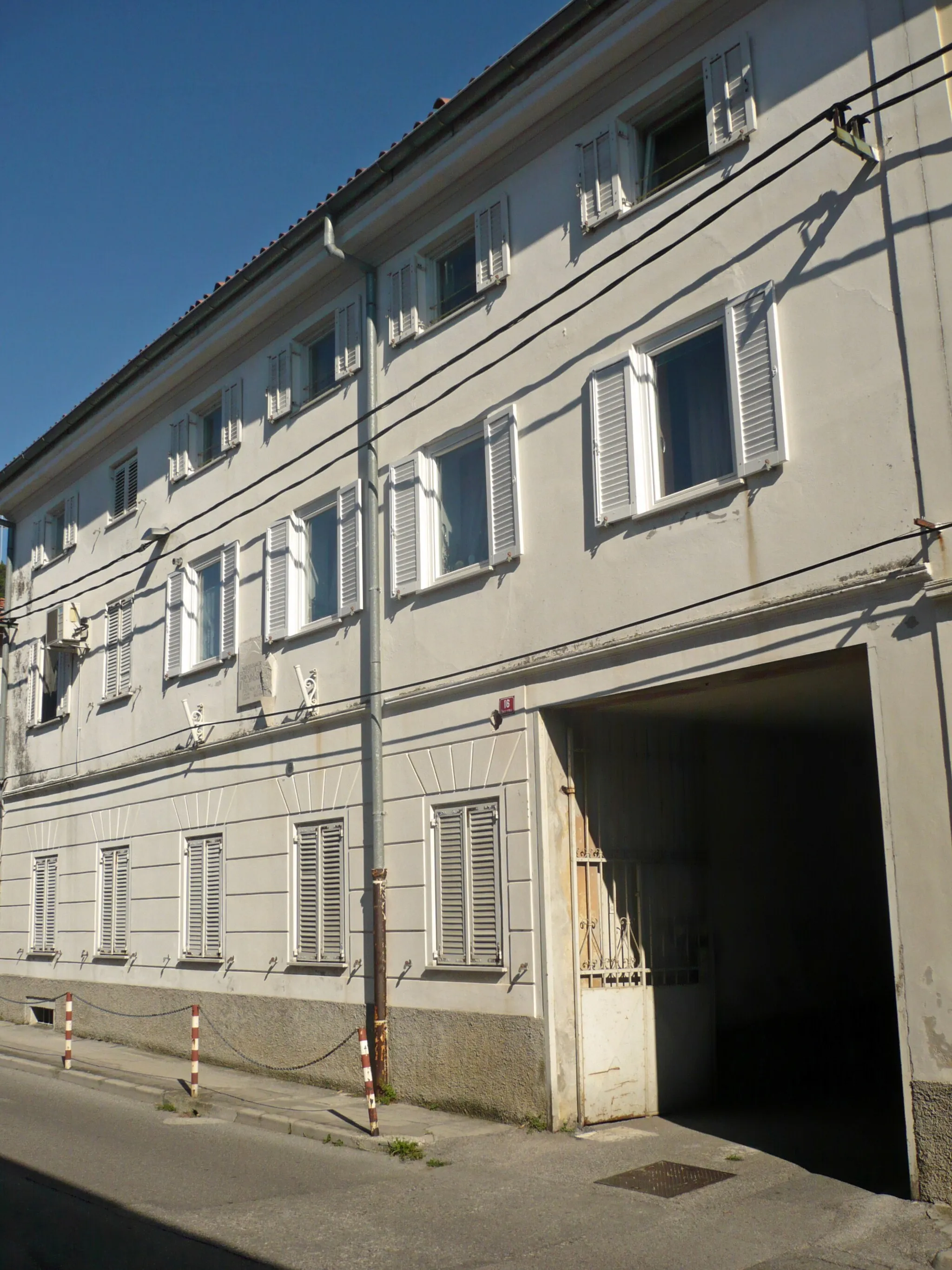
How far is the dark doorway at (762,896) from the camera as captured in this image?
11.2m

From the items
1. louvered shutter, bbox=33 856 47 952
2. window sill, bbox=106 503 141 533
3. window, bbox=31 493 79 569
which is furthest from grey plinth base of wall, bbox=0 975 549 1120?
window, bbox=31 493 79 569

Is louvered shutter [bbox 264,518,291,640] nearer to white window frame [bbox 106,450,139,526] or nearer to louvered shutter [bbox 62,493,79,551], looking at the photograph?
white window frame [bbox 106,450,139,526]

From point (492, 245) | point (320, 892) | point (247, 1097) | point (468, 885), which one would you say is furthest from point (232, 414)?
point (247, 1097)

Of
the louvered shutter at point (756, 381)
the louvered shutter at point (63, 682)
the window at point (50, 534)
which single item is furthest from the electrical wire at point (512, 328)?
the window at point (50, 534)

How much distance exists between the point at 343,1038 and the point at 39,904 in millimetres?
9411

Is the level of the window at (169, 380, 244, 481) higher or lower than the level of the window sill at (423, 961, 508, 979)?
→ higher

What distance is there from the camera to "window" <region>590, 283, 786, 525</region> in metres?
9.61

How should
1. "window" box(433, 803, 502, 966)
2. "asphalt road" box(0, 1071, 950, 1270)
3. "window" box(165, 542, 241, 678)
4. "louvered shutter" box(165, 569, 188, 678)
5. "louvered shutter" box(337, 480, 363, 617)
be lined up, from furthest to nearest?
"louvered shutter" box(165, 569, 188, 678) < "window" box(165, 542, 241, 678) < "louvered shutter" box(337, 480, 363, 617) < "window" box(433, 803, 502, 966) < "asphalt road" box(0, 1071, 950, 1270)

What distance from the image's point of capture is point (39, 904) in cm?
2031

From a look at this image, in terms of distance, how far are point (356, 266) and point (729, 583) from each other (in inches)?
281

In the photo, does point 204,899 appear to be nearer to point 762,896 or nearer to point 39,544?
point 762,896

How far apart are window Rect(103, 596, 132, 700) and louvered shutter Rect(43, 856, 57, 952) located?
3.28 m

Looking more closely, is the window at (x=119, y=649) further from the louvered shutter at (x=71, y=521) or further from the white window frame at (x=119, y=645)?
Answer: the louvered shutter at (x=71, y=521)

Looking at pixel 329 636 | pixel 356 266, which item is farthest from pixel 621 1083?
pixel 356 266
